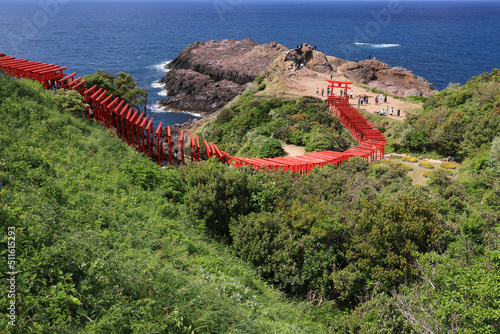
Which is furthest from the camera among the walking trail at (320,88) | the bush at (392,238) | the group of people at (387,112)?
the walking trail at (320,88)

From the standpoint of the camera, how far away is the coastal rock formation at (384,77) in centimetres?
6108

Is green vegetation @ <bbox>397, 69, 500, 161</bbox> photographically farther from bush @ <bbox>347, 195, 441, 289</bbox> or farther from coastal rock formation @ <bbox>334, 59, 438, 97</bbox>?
coastal rock formation @ <bbox>334, 59, 438, 97</bbox>

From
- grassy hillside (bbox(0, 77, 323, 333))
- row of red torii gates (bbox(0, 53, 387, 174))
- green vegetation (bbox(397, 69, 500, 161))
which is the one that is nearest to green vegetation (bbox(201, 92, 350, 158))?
row of red torii gates (bbox(0, 53, 387, 174))

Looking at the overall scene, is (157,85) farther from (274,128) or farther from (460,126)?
(460,126)

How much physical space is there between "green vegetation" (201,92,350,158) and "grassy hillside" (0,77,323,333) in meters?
12.2

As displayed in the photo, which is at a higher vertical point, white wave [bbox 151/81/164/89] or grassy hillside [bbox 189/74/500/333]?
grassy hillside [bbox 189/74/500/333]

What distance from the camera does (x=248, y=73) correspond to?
236ft

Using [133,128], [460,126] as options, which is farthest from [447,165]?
[133,128]

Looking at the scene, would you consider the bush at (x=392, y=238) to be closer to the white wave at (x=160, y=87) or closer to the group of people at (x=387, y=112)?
the group of people at (x=387, y=112)

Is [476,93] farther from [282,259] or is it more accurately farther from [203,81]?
[203,81]

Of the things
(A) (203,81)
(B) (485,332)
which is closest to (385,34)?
(A) (203,81)

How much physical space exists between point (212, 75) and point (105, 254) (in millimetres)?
70362

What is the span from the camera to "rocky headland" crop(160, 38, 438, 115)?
4831 cm

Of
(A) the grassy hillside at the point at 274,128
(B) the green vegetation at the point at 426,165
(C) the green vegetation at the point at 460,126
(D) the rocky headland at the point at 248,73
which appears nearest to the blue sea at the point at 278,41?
(D) the rocky headland at the point at 248,73
